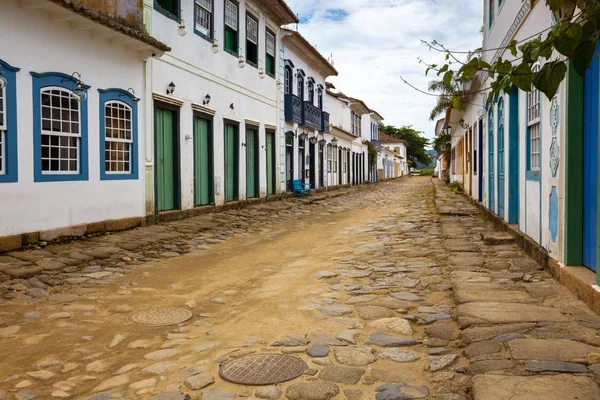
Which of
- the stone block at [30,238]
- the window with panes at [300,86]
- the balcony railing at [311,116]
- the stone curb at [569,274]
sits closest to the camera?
the stone curb at [569,274]

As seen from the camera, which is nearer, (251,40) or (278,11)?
(251,40)

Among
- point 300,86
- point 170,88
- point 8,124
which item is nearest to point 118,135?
point 170,88

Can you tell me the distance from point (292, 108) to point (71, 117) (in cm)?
1209

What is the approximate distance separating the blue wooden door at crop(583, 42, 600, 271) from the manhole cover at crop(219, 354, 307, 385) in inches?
119

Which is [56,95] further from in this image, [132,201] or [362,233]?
[362,233]

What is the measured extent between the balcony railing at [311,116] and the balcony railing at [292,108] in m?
1.12

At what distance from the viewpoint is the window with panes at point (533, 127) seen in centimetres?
677

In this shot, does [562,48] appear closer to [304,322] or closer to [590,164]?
[304,322]

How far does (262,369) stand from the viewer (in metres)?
3.33

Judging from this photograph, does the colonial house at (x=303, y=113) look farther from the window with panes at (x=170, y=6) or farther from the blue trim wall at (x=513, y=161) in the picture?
the blue trim wall at (x=513, y=161)

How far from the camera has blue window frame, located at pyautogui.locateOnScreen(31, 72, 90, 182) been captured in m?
7.57

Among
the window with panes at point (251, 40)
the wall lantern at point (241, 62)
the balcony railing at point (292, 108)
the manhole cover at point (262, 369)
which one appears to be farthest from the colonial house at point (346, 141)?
the manhole cover at point (262, 369)

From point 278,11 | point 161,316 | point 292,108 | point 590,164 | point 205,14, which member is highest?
point 278,11

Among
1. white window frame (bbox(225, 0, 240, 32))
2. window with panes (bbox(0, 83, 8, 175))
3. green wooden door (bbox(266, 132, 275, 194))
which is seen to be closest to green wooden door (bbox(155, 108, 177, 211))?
window with panes (bbox(0, 83, 8, 175))
